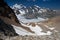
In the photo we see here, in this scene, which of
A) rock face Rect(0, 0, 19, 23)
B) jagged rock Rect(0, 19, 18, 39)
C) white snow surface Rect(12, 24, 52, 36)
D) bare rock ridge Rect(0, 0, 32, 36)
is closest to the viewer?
jagged rock Rect(0, 19, 18, 39)

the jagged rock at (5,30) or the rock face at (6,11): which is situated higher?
the rock face at (6,11)

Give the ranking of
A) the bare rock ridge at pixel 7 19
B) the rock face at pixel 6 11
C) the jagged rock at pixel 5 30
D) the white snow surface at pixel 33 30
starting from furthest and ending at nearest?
the rock face at pixel 6 11 → the bare rock ridge at pixel 7 19 → the white snow surface at pixel 33 30 → the jagged rock at pixel 5 30

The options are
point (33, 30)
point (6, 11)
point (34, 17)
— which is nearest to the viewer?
point (34, 17)

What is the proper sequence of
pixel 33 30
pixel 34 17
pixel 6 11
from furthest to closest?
pixel 6 11 → pixel 33 30 → pixel 34 17

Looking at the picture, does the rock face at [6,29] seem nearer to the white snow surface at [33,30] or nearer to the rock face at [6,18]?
the rock face at [6,18]

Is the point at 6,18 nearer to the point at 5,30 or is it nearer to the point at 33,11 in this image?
the point at 5,30

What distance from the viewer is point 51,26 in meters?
10.1

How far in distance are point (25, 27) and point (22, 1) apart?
1.18 metres

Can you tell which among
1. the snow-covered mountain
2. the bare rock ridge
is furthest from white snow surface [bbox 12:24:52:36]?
the bare rock ridge

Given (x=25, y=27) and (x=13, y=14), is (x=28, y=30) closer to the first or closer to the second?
(x=25, y=27)

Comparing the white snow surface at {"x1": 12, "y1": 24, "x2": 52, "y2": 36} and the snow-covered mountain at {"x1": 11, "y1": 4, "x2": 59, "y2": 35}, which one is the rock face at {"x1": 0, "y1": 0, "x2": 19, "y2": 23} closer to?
the snow-covered mountain at {"x1": 11, "y1": 4, "x2": 59, "y2": 35}

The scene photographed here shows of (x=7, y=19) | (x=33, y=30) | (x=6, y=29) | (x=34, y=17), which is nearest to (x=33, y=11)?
(x=34, y=17)

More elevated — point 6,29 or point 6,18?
point 6,18

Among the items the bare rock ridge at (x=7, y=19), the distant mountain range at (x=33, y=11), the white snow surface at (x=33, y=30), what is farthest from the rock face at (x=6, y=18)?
the distant mountain range at (x=33, y=11)
